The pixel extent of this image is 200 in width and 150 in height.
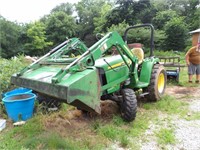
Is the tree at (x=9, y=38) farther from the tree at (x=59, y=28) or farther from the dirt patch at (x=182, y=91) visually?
the dirt patch at (x=182, y=91)

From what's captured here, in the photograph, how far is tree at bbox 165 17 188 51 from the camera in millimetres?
18656

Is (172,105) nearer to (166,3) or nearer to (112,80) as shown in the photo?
(112,80)

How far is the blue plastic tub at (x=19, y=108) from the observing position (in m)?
3.48

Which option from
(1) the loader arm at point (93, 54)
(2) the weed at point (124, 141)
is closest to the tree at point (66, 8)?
(1) the loader arm at point (93, 54)

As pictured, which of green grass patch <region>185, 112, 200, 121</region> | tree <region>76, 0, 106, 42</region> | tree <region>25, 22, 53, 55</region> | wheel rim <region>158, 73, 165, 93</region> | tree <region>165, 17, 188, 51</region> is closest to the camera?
green grass patch <region>185, 112, 200, 121</region>

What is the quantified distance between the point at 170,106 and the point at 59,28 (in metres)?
26.7

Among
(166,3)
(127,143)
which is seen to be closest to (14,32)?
(166,3)

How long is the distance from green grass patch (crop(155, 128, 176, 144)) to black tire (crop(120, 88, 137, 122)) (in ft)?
1.60

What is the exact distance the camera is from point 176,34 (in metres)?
19.0

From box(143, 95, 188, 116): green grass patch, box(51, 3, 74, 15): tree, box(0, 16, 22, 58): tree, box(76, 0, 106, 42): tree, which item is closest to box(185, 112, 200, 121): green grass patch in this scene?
box(143, 95, 188, 116): green grass patch

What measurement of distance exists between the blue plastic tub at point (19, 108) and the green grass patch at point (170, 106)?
231cm

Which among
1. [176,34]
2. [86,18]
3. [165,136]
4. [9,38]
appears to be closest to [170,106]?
[165,136]

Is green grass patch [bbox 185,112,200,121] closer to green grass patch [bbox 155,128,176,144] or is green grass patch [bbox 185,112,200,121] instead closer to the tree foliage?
green grass patch [bbox 155,128,176,144]

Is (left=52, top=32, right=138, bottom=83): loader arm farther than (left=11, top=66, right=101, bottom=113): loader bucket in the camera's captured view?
Yes
